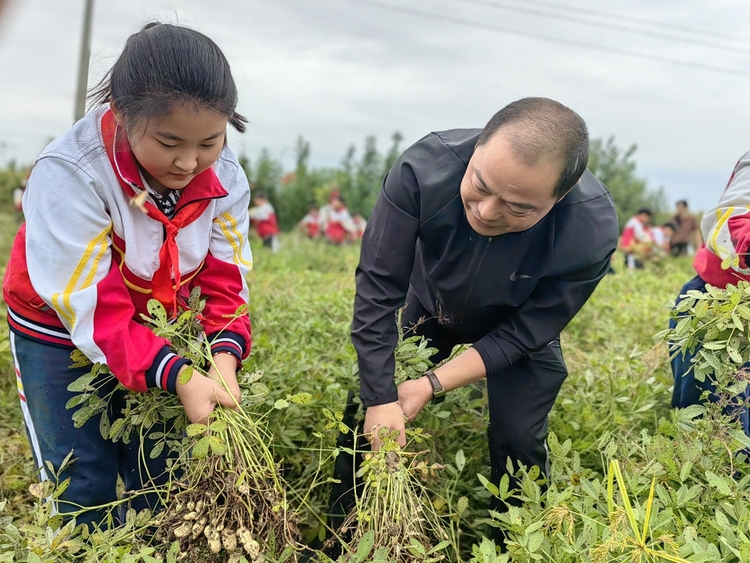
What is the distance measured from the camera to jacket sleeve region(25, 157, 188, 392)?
1.57 metres

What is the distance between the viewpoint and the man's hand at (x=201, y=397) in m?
1.62

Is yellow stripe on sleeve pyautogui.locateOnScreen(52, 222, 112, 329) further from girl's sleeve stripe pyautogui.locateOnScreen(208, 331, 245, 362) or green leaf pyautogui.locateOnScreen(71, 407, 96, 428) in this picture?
girl's sleeve stripe pyautogui.locateOnScreen(208, 331, 245, 362)

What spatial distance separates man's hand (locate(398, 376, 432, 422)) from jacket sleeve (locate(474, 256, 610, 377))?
0.20 metres

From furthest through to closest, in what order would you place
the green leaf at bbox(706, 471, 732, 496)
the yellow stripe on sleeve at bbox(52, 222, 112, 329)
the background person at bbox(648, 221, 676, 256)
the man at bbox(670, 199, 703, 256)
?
the background person at bbox(648, 221, 676, 256) < the man at bbox(670, 199, 703, 256) < the green leaf at bbox(706, 471, 732, 496) < the yellow stripe on sleeve at bbox(52, 222, 112, 329)

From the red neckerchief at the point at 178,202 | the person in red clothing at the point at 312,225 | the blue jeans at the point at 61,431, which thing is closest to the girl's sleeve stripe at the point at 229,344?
the red neckerchief at the point at 178,202

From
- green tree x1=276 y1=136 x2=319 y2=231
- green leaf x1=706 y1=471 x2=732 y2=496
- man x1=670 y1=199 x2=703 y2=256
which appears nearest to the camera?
green leaf x1=706 y1=471 x2=732 y2=496

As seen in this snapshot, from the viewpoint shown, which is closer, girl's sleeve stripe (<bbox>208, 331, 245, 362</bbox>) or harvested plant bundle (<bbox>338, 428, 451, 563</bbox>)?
harvested plant bundle (<bbox>338, 428, 451, 563</bbox>)

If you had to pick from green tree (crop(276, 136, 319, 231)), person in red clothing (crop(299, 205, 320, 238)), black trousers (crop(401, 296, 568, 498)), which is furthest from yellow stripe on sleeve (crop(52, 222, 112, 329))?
green tree (crop(276, 136, 319, 231))

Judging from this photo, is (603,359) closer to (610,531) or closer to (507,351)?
(507,351)

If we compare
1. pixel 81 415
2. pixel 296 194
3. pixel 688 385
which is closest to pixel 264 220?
pixel 296 194

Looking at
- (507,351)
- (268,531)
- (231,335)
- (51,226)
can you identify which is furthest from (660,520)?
(51,226)

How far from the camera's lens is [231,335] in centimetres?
185

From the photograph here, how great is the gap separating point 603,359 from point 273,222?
9183 mm

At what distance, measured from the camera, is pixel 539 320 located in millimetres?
2035
